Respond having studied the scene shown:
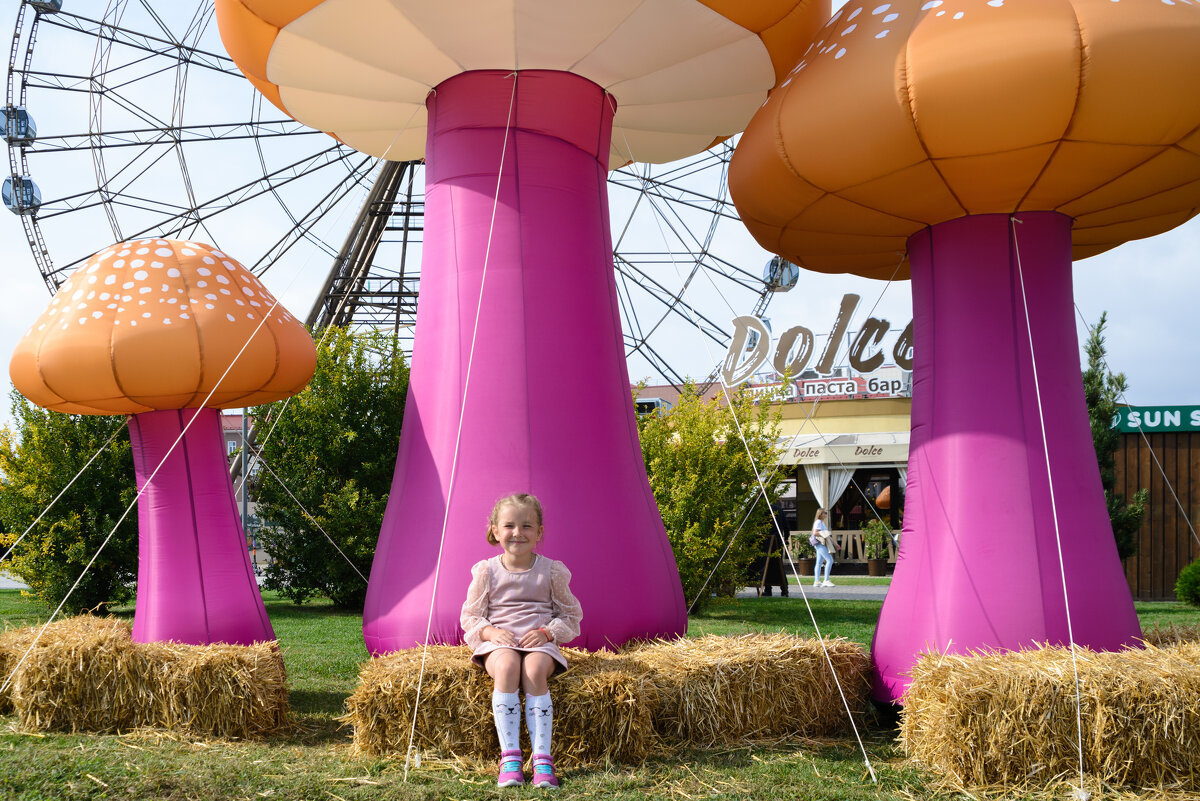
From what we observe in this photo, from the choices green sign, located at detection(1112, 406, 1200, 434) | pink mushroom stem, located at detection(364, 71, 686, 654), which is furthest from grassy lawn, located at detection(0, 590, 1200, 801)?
green sign, located at detection(1112, 406, 1200, 434)

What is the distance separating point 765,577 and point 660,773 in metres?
11.2

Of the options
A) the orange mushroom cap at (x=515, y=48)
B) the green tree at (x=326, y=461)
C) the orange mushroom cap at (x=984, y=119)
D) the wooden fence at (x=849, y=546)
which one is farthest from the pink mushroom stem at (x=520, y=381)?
the wooden fence at (x=849, y=546)

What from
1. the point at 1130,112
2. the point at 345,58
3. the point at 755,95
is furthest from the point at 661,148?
the point at 1130,112

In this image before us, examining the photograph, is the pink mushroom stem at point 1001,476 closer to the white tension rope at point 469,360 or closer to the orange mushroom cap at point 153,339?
the white tension rope at point 469,360

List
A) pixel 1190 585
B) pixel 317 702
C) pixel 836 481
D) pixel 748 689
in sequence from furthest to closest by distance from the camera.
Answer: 1. pixel 836 481
2. pixel 1190 585
3. pixel 317 702
4. pixel 748 689

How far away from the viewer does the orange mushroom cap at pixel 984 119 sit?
13.3 feet

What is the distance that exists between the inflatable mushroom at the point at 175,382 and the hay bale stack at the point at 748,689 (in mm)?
2802

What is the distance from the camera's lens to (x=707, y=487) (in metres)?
11.4

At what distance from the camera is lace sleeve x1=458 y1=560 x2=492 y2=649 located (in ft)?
13.0

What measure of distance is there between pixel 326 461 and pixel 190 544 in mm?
6873

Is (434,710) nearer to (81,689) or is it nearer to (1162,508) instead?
(81,689)

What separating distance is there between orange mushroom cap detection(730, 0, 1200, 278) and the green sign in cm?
1137

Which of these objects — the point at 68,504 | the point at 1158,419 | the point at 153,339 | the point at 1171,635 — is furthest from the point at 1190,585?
the point at 68,504

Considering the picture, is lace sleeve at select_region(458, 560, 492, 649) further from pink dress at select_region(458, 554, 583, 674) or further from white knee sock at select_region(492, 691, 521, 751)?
white knee sock at select_region(492, 691, 521, 751)
